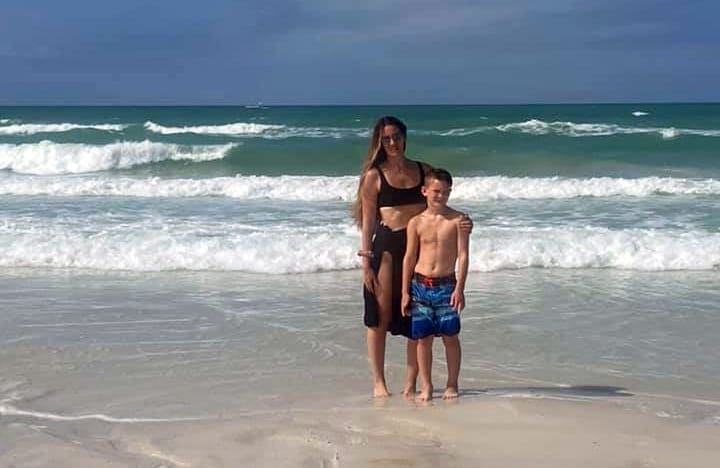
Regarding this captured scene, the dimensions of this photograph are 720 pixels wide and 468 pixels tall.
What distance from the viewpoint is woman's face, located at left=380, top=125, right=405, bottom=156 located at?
427cm

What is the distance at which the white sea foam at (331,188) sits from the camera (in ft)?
51.8

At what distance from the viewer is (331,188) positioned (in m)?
16.5

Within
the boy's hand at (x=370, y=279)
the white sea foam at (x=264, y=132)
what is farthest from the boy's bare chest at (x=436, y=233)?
the white sea foam at (x=264, y=132)

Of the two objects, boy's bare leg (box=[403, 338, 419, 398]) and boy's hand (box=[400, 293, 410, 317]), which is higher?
boy's hand (box=[400, 293, 410, 317])

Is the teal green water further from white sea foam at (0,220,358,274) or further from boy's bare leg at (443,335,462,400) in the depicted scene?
boy's bare leg at (443,335,462,400)

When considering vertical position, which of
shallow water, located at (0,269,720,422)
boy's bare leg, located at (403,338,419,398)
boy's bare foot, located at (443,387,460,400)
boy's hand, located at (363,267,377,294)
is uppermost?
boy's hand, located at (363,267,377,294)

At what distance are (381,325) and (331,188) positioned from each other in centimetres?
1210

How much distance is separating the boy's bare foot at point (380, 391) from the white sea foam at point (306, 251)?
4.17 meters

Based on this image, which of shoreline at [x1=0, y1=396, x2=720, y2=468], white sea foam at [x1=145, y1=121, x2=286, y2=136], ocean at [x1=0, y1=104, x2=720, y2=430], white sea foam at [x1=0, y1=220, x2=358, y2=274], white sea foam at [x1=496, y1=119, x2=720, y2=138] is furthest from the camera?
white sea foam at [x1=145, y1=121, x2=286, y2=136]

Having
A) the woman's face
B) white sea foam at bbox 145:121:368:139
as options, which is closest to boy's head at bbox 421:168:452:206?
the woman's face

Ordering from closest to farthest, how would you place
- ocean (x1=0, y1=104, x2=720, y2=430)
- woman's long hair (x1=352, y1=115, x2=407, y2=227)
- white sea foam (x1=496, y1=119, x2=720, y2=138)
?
woman's long hair (x1=352, y1=115, x2=407, y2=227) → ocean (x1=0, y1=104, x2=720, y2=430) → white sea foam (x1=496, y1=119, x2=720, y2=138)

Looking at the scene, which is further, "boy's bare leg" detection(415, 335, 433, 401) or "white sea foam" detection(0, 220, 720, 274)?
"white sea foam" detection(0, 220, 720, 274)

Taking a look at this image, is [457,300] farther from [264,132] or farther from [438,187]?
[264,132]

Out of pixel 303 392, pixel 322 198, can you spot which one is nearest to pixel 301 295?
pixel 303 392
